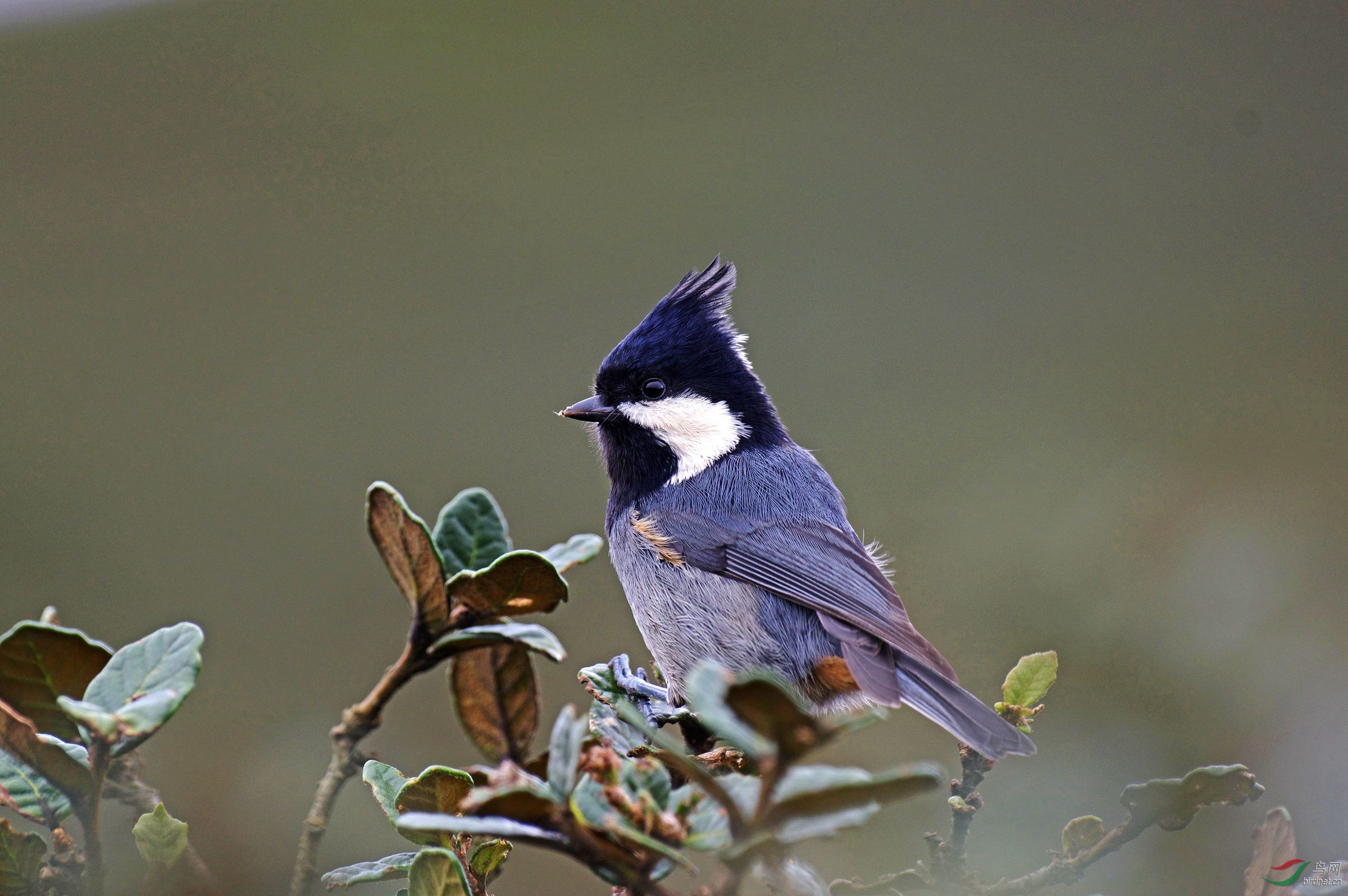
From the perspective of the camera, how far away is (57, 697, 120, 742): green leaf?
465 millimetres

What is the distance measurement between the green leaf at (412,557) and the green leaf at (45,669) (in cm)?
14

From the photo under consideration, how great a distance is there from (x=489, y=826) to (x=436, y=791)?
181mm

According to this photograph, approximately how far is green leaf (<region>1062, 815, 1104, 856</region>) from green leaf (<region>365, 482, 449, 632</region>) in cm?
44

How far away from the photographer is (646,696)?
1.29 metres

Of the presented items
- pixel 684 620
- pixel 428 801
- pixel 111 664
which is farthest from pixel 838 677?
pixel 111 664

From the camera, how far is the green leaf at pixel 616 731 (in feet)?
2.20

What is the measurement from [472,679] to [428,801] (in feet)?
0.34

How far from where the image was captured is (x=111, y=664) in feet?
1.76

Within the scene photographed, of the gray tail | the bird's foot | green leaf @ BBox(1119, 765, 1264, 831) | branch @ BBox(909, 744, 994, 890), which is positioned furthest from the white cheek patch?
green leaf @ BBox(1119, 765, 1264, 831)

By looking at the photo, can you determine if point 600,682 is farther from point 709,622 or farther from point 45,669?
point 709,622

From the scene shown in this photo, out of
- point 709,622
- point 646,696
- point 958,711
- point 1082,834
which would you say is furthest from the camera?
point 709,622

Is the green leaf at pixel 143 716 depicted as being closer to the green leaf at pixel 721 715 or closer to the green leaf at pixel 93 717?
the green leaf at pixel 93 717

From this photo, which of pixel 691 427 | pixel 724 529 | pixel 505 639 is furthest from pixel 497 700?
pixel 691 427

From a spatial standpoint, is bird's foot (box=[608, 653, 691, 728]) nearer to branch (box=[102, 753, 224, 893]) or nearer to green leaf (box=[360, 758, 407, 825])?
green leaf (box=[360, 758, 407, 825])
